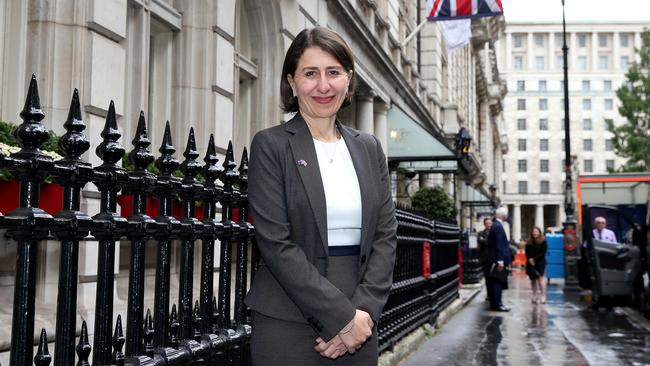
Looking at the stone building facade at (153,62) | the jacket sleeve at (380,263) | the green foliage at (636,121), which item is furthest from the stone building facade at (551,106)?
the jacket sleeve at (380,263)

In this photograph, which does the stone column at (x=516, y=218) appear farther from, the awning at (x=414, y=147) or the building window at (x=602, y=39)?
the awning at (x=414, y=147)

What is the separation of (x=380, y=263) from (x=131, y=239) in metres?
0.93

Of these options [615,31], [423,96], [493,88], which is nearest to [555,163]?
[615,31]

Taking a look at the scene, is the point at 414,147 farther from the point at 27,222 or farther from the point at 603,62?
the point at 603,62

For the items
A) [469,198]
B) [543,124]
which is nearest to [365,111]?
[469,198]

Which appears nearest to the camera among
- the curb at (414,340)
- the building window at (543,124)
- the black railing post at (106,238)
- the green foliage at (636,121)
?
the black railing post at (106,238)

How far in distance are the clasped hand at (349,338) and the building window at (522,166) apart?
126 metres

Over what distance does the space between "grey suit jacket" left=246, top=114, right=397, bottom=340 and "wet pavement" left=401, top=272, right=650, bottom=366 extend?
510 cm

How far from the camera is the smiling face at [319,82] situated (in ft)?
10.1

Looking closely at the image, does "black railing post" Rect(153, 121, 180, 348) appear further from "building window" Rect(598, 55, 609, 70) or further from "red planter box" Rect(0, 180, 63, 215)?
"building window" Rect(598, 55, 609, 70)

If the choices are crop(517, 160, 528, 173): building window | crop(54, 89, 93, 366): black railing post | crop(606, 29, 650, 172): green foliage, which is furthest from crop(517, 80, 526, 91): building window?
crop(54, 89, 93, 366): black railing post

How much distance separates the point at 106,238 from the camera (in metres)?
2.66

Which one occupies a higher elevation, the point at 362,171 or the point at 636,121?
the point at 636,121

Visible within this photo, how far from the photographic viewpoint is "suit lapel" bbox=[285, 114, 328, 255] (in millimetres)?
2934
